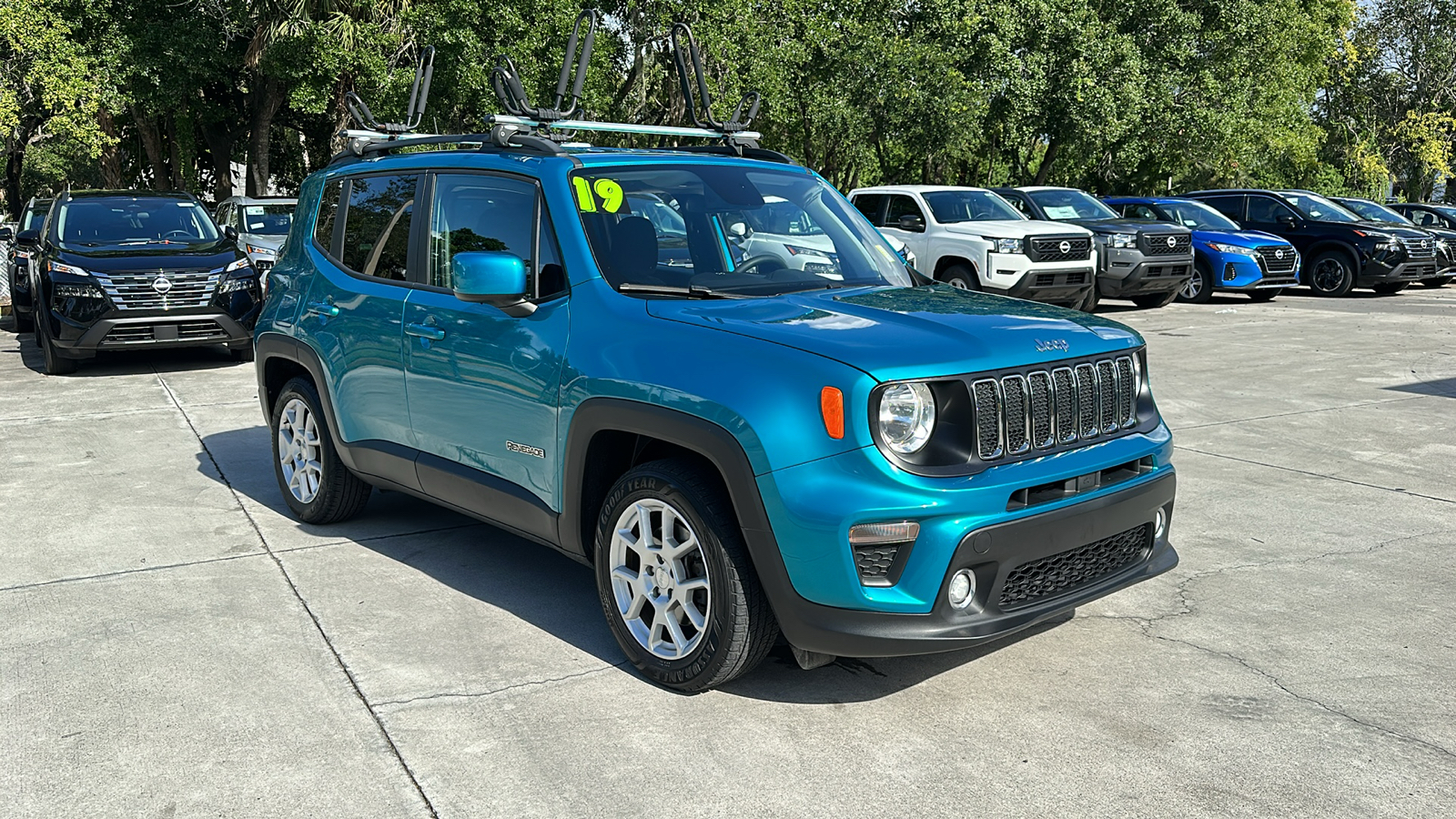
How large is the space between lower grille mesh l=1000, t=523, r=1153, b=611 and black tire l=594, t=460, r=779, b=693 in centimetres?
76

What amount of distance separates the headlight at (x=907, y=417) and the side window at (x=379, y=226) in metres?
2.53

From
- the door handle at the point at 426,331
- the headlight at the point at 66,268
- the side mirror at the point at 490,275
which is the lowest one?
the headlight at the point at 66,268

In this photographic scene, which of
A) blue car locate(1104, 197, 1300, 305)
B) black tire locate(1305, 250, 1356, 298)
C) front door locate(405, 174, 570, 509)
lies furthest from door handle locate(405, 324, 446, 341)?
black tire locate(1305, 250, 1356, 298)

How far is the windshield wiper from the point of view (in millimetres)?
4293

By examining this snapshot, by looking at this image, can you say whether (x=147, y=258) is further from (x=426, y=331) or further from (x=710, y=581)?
(x=710, y=581)

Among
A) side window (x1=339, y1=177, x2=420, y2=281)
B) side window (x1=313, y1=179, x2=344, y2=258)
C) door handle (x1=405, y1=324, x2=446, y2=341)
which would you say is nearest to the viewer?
door handle (x1=405, y1=324, x2=446, y2=341)

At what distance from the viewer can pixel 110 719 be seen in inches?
153

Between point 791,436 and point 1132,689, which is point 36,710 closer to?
point 791,436

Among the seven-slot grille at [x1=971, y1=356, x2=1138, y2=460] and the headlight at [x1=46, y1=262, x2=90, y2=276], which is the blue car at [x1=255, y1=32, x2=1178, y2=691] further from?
the headlight at [x1=46, y1=262, x2=90, y2=276]

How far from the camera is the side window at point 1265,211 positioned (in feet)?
66.9

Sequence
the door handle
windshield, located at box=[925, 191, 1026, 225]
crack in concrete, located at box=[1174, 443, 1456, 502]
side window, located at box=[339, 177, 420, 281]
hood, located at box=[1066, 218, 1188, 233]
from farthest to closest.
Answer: hood, located at box=[1066, 218, 1188, 233], windshield, located at box=[925, 191, 1026, 225], crack in concrete, located at box=[1174, 443, 1456, 502], side window, located at box=[339, 177, 420, 281], the door handle

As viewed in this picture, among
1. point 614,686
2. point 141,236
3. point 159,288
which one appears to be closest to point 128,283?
point 159,288

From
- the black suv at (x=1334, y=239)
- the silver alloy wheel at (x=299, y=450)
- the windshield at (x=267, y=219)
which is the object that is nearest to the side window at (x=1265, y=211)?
the black suv at (x=1334, y=239)

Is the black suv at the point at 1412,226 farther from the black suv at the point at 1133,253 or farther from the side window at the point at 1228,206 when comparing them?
the black suv at the point at 1133,253
